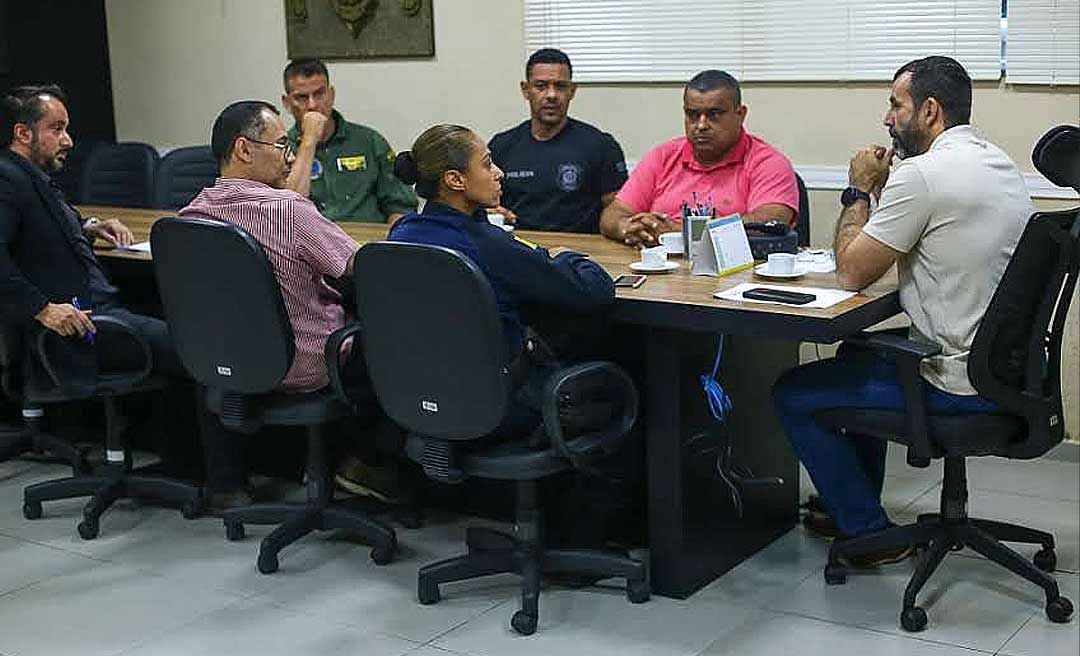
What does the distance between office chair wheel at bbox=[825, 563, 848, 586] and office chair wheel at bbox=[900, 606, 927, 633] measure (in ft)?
0.94

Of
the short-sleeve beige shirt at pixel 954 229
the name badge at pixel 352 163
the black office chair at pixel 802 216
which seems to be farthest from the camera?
the name badge at pixel 352 163

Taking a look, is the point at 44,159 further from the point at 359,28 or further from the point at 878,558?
the point at 878,558

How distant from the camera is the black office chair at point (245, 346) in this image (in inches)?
138

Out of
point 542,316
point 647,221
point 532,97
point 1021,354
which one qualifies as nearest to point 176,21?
point 532,97

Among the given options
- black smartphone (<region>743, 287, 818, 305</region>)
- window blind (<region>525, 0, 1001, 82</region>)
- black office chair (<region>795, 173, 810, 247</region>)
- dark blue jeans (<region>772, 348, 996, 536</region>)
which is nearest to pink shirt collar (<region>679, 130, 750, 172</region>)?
black office chair (<region>795, 173, 810, 247</region>)

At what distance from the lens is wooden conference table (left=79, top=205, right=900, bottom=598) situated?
3131 mm

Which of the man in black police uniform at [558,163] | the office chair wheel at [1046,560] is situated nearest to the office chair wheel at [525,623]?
the office chair wheel at [1046,560]

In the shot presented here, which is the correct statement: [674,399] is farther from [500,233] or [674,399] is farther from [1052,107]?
[1052,107]

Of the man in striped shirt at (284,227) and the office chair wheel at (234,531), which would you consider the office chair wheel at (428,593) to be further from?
the office chair wheel at (234,531)

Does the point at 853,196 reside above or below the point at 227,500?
above

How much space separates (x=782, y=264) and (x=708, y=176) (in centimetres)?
107

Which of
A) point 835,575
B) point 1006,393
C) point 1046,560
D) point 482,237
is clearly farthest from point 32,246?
point 1046,560

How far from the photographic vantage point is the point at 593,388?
127 inches

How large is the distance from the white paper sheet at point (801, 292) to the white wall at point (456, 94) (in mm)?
1513
